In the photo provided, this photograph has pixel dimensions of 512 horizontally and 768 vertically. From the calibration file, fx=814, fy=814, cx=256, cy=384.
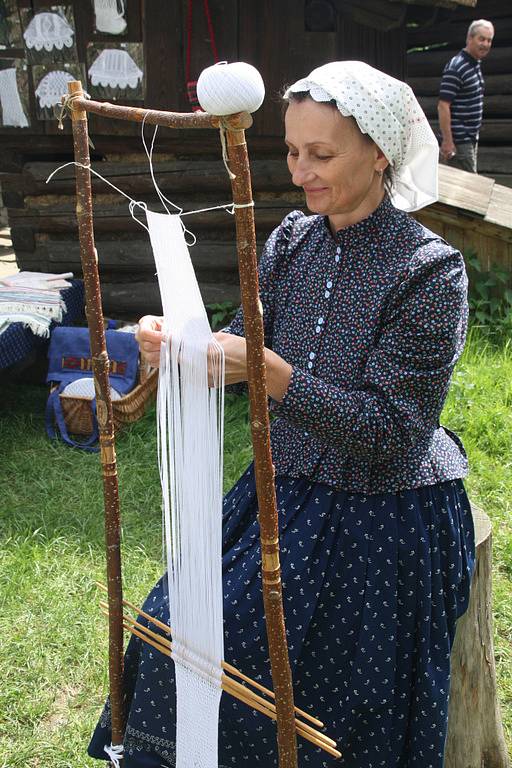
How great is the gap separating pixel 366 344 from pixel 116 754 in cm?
103

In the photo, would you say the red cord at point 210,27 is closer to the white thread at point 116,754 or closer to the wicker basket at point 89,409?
the wicker basket at point 89,409

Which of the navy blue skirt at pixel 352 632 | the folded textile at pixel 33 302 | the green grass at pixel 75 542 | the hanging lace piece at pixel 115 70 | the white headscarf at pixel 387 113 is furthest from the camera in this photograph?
the hanging lace piece at pixel 115 70

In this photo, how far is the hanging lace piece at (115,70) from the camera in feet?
14.9

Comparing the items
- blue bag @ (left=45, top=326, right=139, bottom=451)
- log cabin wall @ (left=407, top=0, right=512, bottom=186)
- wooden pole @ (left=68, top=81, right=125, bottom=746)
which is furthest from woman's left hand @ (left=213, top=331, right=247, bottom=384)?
log cabin wall @ (left=407, top=0, right=512, bottom=186)

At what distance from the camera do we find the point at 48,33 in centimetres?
461

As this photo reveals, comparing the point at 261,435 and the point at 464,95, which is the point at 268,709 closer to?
the point at 261,435

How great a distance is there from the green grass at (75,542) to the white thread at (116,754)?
20.3 inches

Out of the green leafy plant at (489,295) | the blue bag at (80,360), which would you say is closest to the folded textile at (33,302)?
the blue bag at (80,360)

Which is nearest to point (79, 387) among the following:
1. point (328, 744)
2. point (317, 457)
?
point (317, 457)

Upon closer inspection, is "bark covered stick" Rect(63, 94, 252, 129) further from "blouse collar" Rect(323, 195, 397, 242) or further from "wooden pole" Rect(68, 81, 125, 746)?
"blouse collar" Rect(323, 195, 397, 242)

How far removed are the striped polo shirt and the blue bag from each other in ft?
13.0

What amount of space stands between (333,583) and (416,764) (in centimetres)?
42

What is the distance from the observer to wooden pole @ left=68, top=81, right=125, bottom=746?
58.9 inches

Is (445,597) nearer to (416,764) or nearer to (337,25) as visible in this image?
(416,764)
